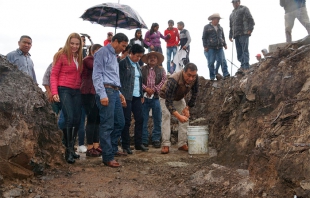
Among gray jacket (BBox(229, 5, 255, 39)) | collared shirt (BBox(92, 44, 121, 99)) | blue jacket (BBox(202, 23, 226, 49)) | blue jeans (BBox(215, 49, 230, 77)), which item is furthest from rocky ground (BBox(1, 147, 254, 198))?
blue jacket (BBox(202, 23, 226, 49))

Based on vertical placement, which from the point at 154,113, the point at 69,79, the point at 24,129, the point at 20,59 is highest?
the point at 20,59

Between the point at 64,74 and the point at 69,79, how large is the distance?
108 mm

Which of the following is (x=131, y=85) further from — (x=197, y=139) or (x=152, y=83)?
(x=197, y=139)

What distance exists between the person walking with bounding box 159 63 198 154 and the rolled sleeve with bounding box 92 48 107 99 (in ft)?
4.39

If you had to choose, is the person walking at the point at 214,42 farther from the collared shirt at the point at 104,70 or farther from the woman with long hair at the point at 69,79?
the woman with long hair at the point at 69,79

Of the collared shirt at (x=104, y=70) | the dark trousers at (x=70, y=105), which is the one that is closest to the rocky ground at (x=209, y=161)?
the dark trousers at (x=70, y=105)

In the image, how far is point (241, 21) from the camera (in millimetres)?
7852

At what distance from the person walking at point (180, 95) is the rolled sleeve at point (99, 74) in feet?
4.39

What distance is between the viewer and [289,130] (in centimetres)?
350

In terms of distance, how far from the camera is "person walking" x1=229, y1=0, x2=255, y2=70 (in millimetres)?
7727

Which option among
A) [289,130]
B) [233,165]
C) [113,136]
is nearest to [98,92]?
[113,136]

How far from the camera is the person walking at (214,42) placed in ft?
28.2

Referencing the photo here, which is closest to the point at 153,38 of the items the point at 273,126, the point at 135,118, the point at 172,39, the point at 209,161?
the point at 172,39

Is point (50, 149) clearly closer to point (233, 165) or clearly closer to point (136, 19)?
point (233, 165)
